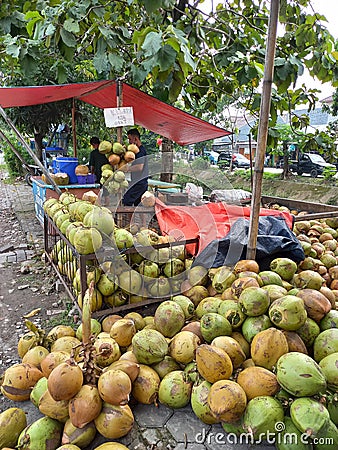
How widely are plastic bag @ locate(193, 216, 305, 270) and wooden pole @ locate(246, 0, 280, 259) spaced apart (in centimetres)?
14

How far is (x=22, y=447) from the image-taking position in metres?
1.67

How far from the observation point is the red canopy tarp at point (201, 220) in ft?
11.0

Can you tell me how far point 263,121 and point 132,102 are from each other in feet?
11.0

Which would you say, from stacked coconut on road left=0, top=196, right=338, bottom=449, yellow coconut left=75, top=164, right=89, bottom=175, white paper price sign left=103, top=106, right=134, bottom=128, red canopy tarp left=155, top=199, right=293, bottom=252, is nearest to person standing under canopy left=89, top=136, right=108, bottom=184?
yellow coconut left=75, top=164, right=89, bottom=175

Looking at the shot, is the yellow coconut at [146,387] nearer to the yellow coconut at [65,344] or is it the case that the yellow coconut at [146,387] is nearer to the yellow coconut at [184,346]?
the yellow coconut at [184,346]

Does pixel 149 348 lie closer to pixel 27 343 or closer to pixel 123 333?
pixel 123 333

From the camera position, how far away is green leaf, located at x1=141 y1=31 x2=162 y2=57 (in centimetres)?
206

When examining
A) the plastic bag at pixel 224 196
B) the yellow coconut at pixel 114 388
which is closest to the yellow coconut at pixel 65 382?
the yellow coconut at pixel 114 388

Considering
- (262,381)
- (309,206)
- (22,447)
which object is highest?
(309,206)

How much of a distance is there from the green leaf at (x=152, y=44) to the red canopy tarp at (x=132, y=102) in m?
2.40

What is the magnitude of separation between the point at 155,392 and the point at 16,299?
266cm

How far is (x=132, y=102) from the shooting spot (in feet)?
17.4

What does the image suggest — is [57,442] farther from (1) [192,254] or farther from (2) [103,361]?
(1) [192,254]

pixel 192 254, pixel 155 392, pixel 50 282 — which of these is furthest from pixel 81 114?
pixel 155 392
